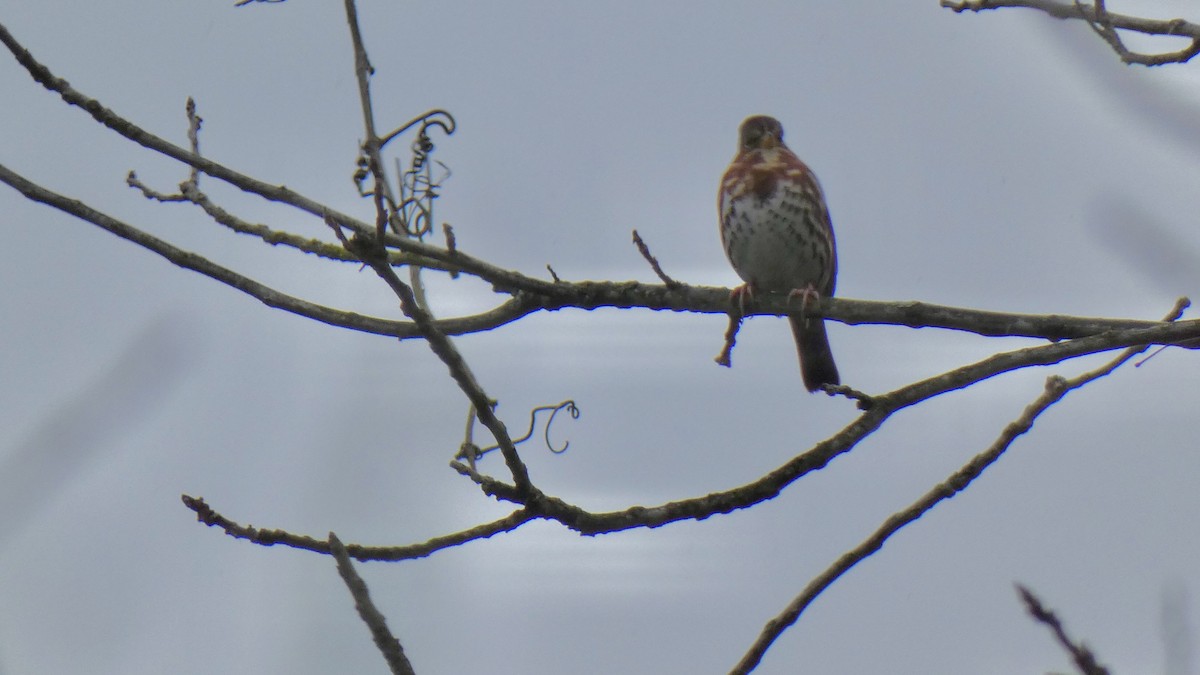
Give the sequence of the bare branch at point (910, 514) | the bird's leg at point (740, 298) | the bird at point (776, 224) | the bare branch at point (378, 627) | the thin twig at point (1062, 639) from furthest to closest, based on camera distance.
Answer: the bird at point (776, 224), the bird's leg at point (740, 298), the bare branch at point (910, 514), the bare branch at point (378, 627), the thin twig at point (1062, 639)

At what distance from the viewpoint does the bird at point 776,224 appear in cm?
593

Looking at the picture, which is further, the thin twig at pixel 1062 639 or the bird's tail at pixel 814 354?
the bird's tail at pixel 814 354

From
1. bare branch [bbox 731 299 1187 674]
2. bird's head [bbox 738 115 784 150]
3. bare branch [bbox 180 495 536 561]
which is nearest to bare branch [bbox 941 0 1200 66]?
bare branch [bbox 731 299 1187 674]

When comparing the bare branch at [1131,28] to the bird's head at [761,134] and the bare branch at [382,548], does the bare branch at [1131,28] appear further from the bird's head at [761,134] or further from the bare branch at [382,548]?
the bird's head at [761,134]

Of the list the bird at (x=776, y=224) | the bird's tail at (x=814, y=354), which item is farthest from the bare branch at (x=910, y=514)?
the bird's tail at (x=814, y=354)

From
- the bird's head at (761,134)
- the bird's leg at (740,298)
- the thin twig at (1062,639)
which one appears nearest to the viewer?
the thin twig at (1062,639)

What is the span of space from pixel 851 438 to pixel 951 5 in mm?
1339

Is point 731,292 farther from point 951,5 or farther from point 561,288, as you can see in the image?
point 951,5

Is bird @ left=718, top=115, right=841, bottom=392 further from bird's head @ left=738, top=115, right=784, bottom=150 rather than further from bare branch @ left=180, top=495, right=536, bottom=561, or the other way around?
bare branch @ left=180, top=495, right=536, bottom=561

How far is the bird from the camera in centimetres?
593

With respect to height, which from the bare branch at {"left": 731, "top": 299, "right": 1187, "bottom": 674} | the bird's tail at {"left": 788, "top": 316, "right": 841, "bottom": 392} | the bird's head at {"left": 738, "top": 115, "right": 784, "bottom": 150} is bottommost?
the bare branch at {"left": 731, "top": 299, "right": 1187, "bottom": 674}

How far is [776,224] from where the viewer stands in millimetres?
5906

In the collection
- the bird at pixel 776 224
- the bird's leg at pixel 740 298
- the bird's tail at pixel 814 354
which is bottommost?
the bird's leg at pixel 740 298

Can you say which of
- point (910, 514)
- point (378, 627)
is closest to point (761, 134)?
point (910, 514)
